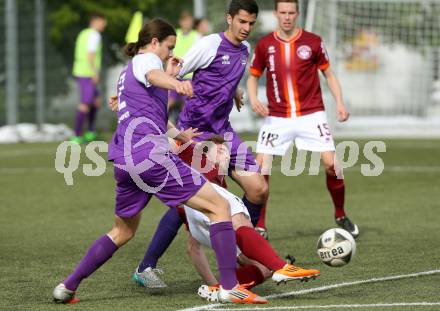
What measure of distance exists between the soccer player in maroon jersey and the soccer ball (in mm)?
2674

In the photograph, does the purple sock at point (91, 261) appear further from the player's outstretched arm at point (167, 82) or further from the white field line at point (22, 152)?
the white field line at point (22, 152)

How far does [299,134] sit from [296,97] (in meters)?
0.35

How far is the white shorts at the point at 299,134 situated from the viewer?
10367mm

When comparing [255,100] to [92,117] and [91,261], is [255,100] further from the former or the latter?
[92,117]

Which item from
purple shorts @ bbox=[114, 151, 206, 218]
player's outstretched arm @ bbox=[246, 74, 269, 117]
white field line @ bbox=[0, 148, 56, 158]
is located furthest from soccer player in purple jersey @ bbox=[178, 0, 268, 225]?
white field line @ bbox=[0, 148, 56, 158]

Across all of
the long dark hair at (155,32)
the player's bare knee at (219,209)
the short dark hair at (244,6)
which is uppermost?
the short dark hair at (244,6)

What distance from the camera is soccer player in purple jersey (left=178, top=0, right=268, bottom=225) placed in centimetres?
877

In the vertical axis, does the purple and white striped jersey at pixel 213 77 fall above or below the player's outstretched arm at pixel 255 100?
above

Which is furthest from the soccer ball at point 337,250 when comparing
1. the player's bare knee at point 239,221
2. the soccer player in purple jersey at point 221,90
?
the soccer player in purple jersey at point 221,90

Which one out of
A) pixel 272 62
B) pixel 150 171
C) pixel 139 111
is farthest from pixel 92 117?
pixel 150 171

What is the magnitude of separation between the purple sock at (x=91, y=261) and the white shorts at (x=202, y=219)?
53 cm

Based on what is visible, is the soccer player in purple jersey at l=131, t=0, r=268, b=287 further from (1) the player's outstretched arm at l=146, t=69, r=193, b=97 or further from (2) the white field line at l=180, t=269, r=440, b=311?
(1) the player's outstretched arm at l=146, t=69, r=193, b=97

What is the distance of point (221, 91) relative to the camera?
8828mm

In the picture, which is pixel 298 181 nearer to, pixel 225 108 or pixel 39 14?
pixel 225 108
